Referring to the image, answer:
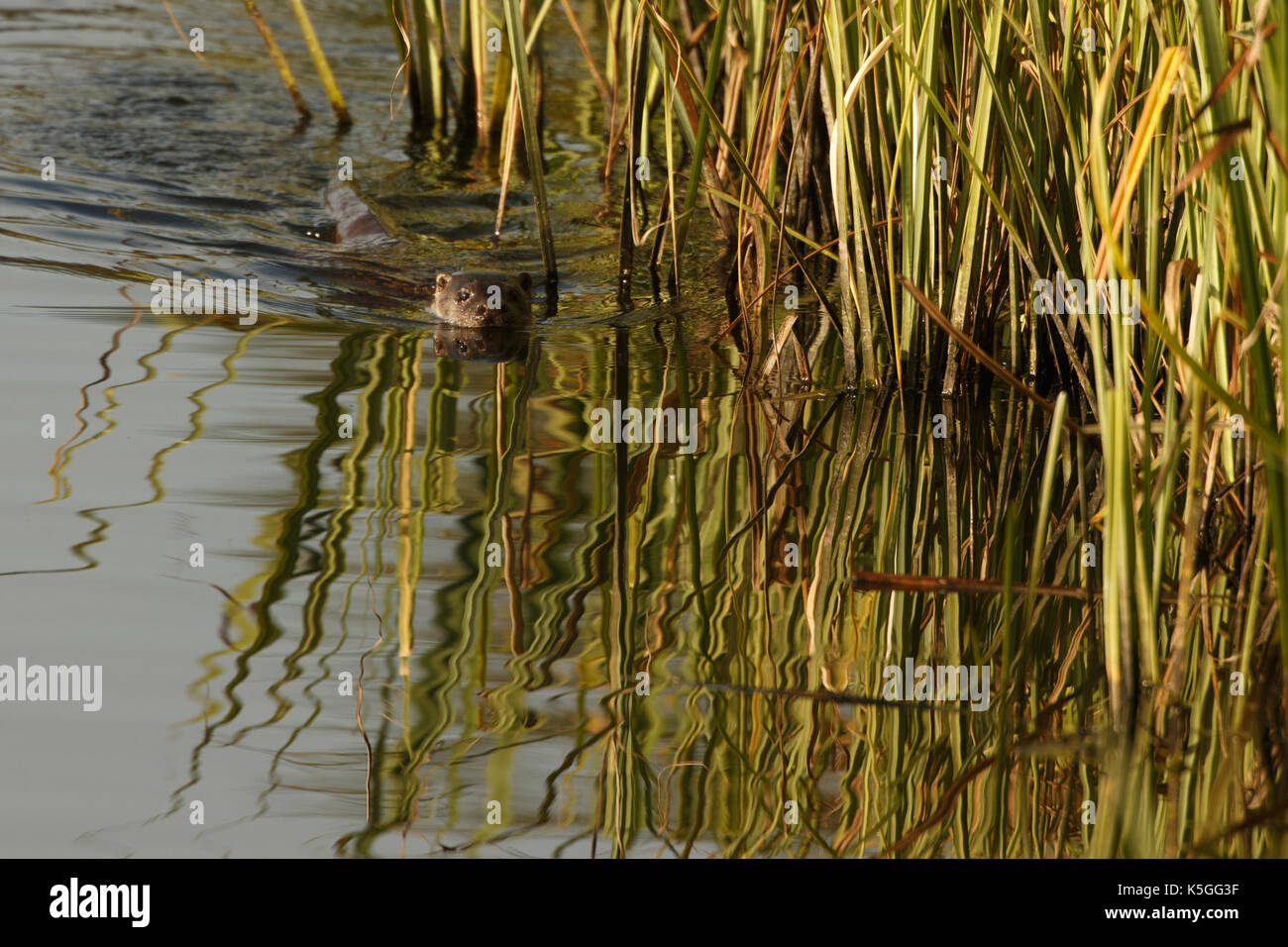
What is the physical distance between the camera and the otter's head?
17.3 ft

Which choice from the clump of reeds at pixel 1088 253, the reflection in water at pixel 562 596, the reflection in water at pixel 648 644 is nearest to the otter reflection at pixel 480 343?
the reflection in water at pixel 562 596

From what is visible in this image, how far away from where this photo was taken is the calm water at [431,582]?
231cm

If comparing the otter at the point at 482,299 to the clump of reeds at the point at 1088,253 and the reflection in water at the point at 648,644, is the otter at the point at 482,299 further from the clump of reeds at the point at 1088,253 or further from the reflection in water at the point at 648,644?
the reflection in water at the point at 648,644

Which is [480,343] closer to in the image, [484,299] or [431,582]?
[484,299]

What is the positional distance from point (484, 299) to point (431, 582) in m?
2.41

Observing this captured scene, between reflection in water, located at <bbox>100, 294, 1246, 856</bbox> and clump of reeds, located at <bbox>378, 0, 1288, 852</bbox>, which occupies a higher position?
clump of reeds, located at <bbox>378, 0, 1288, 852</bbox>

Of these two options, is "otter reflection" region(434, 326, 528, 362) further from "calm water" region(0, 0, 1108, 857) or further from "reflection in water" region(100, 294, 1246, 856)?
"reflection in water" region(100, 294, 1246, 856)

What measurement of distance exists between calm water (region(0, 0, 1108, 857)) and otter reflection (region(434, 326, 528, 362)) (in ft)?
0.21

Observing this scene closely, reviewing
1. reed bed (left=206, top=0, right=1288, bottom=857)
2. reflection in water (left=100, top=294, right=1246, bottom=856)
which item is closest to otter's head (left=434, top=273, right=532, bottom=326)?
reed bed (left=206, top=0, right=1288, bottom=857)

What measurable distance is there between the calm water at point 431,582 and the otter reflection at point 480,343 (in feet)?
0.21

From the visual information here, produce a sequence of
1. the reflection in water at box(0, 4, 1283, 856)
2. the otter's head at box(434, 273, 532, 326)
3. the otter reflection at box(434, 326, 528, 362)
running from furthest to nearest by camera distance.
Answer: the otter's head at box(434, 273, 532, 326) < the otter reflection at box(434, 326, 528, 362) < the reflection in water at box(0, 4, 1283, 856)

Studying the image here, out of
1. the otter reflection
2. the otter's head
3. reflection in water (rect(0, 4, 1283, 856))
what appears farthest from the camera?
the otter's head

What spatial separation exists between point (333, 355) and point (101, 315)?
2.68ft

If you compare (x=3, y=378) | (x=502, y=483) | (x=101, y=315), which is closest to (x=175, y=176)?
(x=101, y=315)
